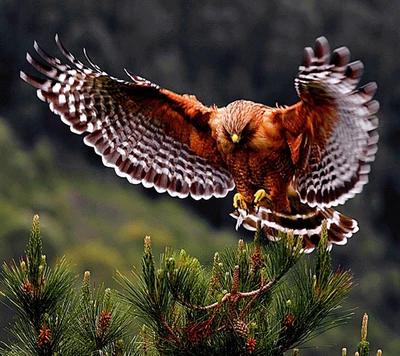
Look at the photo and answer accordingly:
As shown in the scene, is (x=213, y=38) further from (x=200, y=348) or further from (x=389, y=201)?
(x=200, y=348)

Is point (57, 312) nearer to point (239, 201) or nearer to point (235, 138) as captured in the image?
point (235, 138)

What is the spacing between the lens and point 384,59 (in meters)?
20.4

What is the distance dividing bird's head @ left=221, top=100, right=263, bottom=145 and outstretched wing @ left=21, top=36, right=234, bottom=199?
0.17 metres

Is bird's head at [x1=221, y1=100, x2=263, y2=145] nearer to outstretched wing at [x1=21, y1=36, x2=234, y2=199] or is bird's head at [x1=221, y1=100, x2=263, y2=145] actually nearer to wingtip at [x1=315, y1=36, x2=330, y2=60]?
outstretched wing at [x1=21, y1=36, x2=234, y2=199]

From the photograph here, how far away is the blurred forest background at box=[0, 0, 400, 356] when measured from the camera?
19.4 metres

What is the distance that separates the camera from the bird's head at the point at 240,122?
12.0ft

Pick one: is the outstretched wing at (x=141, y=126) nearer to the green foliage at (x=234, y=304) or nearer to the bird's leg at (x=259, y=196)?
the bird's leg at (x=259, y=196)

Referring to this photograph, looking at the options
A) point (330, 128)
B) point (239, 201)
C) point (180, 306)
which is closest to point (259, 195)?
point (239, 201)

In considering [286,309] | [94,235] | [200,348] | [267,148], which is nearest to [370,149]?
[267,148]

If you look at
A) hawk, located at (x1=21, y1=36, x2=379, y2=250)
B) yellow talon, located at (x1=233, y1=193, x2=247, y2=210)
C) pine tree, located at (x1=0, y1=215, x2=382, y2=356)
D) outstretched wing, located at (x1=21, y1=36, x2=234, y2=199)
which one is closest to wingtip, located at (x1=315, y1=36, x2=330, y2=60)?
hawk, located at (x1=21, y1=36, x2=379, y2=250)

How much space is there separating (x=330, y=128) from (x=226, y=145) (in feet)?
1.84

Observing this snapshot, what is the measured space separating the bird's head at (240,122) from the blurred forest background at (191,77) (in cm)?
1519

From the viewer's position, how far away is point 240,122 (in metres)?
3.65

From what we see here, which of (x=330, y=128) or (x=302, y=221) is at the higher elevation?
(x=330, y=128)
